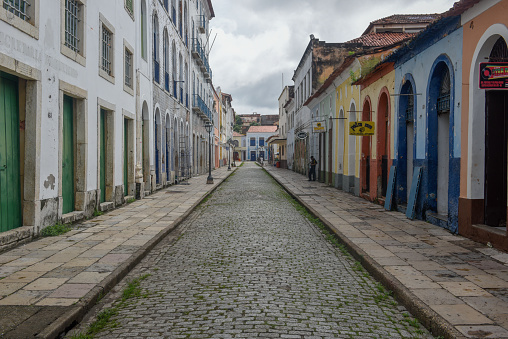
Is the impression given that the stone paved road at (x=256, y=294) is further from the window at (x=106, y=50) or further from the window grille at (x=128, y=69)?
the window grille at (x=128, y=69)

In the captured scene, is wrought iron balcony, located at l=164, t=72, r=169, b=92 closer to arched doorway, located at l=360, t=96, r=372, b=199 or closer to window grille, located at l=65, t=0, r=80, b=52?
arched doorway, located at l=360, t=96, r=372, b=199

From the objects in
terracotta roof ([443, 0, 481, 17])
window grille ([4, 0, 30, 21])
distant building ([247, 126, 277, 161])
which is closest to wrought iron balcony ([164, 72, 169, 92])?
window grille ([4, 0, 30, 21])

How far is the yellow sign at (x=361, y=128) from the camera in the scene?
12312mm

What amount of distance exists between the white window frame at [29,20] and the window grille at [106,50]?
142 inches

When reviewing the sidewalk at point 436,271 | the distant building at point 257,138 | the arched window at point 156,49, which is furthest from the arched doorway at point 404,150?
the distant building at point 257,138

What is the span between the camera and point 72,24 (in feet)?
29.4

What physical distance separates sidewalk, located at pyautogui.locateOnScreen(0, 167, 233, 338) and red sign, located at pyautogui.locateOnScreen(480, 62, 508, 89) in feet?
16.4

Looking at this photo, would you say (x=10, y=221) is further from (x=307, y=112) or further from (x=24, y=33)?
(x=307, y=112)

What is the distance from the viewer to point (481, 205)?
7109 millimetres

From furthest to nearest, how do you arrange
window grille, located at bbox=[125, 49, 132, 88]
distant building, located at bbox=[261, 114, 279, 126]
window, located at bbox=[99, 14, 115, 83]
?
1. distant building, located at bbox=[261, 114, 279, 126]
2. window grille, located at bbox=[125, 49, 132, 88]
3. window, located at bbox=[99, 14, 115, 83]

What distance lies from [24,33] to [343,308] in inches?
240

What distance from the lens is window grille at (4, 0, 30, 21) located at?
6489mm

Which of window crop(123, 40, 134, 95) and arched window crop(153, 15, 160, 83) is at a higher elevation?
arched window crop(153, 15, 160, 83)

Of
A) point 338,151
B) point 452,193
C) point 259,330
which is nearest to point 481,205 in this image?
point 452,193
